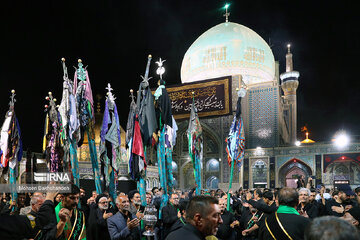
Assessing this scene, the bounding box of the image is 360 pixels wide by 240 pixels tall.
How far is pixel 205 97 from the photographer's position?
22.2 m

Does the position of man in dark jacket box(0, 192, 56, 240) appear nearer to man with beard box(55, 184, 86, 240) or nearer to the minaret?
man with beard box(55, 184, 86, 240)

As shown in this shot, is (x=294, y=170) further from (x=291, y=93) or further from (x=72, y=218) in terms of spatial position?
(x=72, y=218)

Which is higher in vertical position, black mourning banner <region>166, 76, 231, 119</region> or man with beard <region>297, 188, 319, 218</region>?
black mourning banner <region>166, 76, 231, 119</region>

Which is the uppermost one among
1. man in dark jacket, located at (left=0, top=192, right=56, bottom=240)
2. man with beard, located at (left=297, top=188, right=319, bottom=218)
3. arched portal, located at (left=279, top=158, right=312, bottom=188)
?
man in dark jacket, located at (left=0, top=192, right=56, bottom=240)

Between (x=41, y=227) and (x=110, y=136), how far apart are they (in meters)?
A: 4.70

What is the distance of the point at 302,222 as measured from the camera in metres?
2.62

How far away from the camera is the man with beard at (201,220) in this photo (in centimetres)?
175

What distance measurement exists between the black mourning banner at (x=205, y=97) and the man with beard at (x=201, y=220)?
19565 mm

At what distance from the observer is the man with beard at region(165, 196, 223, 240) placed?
175 cm

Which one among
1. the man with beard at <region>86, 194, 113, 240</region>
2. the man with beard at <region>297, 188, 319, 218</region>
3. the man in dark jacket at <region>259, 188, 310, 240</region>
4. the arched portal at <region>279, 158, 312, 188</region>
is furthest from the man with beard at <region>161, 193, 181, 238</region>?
the arched portal at <region>279, 158, 312, 188</region>

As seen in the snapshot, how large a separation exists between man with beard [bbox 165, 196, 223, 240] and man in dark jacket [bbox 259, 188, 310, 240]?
3.56 ft

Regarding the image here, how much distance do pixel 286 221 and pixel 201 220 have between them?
1.22 metres

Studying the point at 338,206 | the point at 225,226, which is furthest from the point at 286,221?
the point at 338,206

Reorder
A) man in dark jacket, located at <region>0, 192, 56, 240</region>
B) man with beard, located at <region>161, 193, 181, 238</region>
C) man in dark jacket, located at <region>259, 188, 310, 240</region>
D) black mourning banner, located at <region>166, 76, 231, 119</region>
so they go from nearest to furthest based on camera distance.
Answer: man in dark jacket, located at <region>0, 192, 56, 240</region> < man in dark jacket, located at <region>259, 188, 310, 240</region> < man with beard, located at <region>161, 193, 181, 238</region> < black mourning banner, located at <region>166, 76, 231, 119</region>
